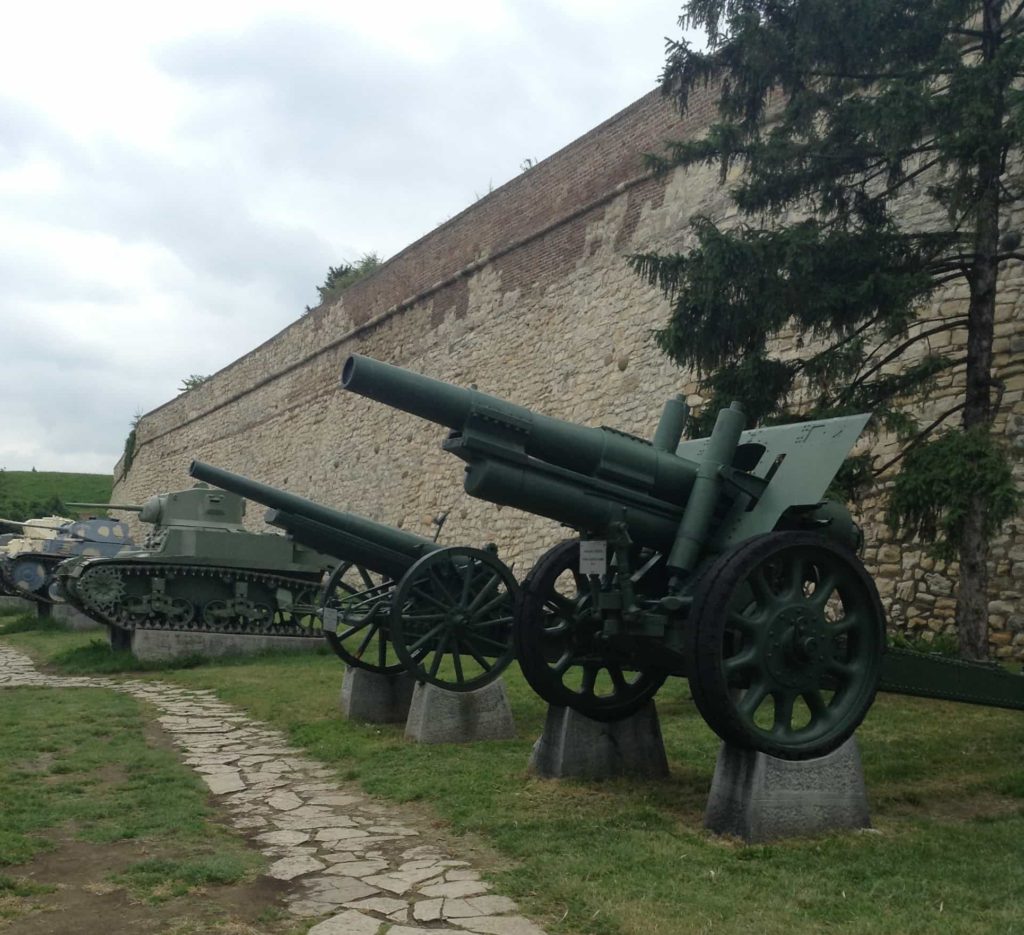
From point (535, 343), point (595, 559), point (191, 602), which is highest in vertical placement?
point (535, 343)

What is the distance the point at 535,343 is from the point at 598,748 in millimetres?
10868

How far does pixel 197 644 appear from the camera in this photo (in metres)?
12.2

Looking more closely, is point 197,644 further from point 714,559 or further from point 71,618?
point 714,559

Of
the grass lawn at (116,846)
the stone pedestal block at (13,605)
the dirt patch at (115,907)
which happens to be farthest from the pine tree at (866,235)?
the stone pedestal block at (13,605)

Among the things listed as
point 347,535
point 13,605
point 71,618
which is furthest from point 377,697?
point 13,605

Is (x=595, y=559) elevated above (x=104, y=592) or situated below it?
above

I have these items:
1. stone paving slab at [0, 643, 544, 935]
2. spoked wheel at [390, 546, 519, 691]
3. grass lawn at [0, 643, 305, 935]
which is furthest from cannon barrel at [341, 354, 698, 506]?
spoked wheel at [390, 546, 519, 691]

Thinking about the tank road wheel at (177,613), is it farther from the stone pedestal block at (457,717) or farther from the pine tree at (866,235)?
the pine tree at (866,235)

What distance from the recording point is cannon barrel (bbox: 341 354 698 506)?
4.48 m

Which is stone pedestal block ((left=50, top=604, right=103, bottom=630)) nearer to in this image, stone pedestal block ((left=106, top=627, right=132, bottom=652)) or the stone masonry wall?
stone pedestal block ((left=106, top=627, right=132, bottom=652))

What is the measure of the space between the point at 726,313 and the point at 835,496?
5.16 feet

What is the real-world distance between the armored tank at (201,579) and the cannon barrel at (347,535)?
342 cm

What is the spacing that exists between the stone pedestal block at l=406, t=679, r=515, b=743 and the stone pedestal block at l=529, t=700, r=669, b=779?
4.30 feet

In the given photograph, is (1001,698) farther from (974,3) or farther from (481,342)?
(481,342)
